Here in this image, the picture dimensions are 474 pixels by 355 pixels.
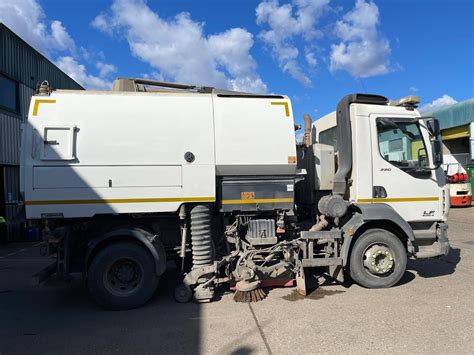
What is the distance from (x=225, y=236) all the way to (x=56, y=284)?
2441 millimetres

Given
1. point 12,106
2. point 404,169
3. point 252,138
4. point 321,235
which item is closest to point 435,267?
point 404,169

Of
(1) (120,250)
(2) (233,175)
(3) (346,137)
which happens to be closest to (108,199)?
(1) (120,250)

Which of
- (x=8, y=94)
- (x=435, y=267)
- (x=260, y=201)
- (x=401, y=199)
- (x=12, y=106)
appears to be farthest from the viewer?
(x=12, y=106)

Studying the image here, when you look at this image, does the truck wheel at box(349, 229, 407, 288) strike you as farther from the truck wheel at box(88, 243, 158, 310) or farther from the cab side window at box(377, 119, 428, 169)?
the truck wheel at box(88, 243, 158, 310)

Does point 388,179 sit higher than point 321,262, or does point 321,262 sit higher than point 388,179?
point 388,179

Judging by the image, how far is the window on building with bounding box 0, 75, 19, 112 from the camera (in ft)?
37.8

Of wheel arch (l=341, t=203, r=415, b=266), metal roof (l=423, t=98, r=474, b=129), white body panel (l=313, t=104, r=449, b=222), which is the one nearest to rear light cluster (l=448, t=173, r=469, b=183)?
metal roof (l=423, t=98, r=474, b=129)

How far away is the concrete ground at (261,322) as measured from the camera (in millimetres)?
4121

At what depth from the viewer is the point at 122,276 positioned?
5.40m

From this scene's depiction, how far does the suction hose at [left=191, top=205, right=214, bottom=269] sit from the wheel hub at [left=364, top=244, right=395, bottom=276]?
2.47 m

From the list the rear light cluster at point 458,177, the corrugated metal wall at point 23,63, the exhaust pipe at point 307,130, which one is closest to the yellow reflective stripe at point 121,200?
the exhaust pipe at point 307,130

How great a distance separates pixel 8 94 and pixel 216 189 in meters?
9.70

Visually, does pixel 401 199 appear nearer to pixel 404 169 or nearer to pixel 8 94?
pixel 404 169

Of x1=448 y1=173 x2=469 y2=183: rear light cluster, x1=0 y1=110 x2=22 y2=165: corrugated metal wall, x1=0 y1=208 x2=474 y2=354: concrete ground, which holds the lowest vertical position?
x1=0 y1=208 x2=474 y2=354: concrete ground
